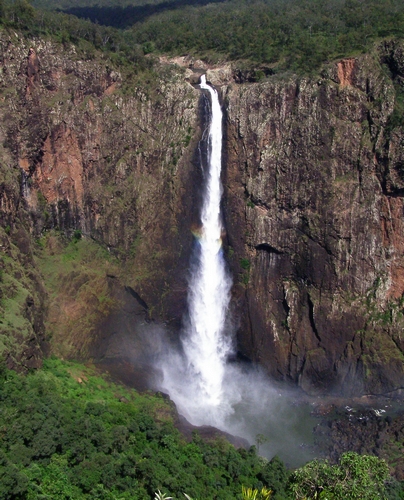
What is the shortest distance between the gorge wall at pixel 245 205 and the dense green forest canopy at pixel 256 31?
2.34m

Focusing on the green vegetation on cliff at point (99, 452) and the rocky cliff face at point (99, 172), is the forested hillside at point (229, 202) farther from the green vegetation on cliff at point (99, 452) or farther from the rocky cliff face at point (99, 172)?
the green vegetation on cliff at point (99, 452)

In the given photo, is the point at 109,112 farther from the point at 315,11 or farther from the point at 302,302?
the point at 315,11

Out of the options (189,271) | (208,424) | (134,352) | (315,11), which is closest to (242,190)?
(189,271)

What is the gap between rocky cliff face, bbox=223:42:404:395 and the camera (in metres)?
37.0

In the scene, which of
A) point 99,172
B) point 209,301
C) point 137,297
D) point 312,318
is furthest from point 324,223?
point 99,172

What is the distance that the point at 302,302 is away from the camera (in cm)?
3872

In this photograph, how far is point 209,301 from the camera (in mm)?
39781

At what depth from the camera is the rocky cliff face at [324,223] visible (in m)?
37.0

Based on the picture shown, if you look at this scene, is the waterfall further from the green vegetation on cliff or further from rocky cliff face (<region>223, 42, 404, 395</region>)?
the green vegetation on cliff

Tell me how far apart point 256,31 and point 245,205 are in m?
15.4

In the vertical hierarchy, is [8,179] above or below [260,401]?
above

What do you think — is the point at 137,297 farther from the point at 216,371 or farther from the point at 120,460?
the point at 120,460

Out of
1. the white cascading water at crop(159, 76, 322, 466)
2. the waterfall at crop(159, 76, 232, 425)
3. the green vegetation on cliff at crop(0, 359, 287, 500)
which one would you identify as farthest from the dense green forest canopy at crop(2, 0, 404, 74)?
the green vegetation on cliff at crop(0, 359, 287, 500)

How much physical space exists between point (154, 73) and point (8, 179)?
14660 millimetres
